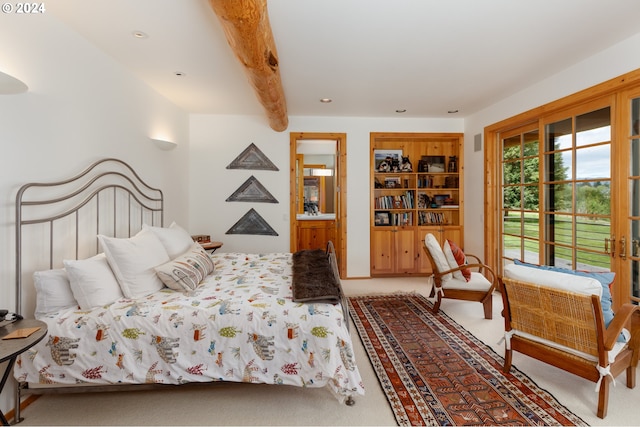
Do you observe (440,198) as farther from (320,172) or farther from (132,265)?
(132,265)

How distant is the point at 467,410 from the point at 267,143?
13.6 feet

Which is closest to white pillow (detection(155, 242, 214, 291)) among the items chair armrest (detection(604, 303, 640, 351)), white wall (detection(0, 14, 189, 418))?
white wall (detection(0, 14, 189, 418))

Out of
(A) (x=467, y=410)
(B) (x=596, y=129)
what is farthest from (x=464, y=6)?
(A) (x=467, y=410)

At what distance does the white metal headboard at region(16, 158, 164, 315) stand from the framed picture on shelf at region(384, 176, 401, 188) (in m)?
3.73

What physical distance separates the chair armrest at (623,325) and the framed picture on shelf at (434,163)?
11.7 feet

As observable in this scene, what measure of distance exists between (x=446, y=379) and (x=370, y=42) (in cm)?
278

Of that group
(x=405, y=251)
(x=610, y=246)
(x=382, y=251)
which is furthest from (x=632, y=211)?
(x=382, y=251)

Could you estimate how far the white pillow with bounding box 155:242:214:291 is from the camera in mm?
2287

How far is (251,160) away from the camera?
4.77 metres

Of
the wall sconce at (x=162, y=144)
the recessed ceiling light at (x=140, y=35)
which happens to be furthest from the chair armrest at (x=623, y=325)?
the wall sconce at (x=162, y=144)

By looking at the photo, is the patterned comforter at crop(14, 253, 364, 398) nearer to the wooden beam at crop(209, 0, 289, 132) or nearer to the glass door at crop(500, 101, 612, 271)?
the wooden beam at crop(209, 0, 289, 132)

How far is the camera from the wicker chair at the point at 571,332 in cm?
179

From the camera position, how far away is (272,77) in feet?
8.63

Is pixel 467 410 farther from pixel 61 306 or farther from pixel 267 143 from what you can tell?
pixel 267 143
